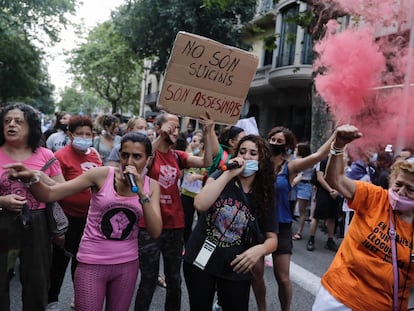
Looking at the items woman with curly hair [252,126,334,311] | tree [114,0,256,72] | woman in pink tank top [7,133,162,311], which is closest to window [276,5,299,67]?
tree [114,0,256,72]

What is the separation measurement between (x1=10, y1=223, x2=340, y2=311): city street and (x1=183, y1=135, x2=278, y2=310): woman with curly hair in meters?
1.57

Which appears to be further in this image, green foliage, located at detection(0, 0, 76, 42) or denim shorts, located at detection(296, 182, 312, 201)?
green foliage, located at detection(0, 0, 76, 42)

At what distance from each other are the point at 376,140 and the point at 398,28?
1603 millimetres

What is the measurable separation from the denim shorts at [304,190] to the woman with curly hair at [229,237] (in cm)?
543

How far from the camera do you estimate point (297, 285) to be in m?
5.04

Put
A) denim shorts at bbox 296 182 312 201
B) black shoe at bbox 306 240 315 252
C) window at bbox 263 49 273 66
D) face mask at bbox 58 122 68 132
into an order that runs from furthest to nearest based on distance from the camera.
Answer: window at bbox 263 49 273 66
denim shorts at bbox 296 182 312 201
black shoe at bbox 306 240 315 252
face mask at bbox 58 122 68 132

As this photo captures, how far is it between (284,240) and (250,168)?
1219 mm

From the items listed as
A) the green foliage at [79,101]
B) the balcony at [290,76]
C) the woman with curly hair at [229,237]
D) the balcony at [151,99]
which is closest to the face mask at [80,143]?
the woman with curly hair at [229,237]

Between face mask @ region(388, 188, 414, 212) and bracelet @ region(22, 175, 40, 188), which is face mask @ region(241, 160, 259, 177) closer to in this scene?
face mask @ region(388, 188, 414, 212)

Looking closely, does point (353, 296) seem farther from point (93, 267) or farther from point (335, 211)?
point (335, 211)

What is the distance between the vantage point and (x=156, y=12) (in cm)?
1720

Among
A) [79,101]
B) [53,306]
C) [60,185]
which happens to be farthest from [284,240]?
[79,101]

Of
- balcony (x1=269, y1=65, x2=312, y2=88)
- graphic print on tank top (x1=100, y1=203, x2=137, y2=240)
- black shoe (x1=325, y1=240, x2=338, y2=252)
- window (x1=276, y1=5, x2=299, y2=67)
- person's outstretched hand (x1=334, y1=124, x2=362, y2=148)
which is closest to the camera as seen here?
person's outstretched hand (x1=334, y1=124, x2=362, y2=148)

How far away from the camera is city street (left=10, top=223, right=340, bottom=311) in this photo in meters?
4.17
